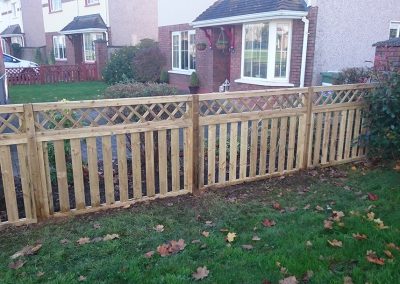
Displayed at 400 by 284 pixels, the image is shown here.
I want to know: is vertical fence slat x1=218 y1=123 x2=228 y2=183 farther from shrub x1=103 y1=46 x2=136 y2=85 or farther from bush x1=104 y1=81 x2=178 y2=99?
shrub x1=103 y1=46 x2=136 y2=85

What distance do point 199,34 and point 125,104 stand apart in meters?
11.8

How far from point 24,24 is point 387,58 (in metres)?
33.9

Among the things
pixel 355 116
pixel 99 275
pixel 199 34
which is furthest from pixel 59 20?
pixel 99 275

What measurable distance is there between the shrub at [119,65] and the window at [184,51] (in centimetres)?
294

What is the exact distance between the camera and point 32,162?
427 centimetres

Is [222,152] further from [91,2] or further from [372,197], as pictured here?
[91,2]

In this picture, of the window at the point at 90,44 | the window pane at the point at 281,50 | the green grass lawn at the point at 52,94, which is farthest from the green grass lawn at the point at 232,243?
the window at the point at 90,44

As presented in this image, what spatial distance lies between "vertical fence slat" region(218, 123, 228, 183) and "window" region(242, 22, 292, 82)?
6975 mm

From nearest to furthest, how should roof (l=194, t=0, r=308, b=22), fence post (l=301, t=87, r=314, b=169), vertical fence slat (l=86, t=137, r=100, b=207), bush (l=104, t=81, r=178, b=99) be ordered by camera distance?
vertical fence slat (l=86, t=137, r=100, b=207) < fence post (l=301, t=87, r=314, b=169) < bush (l=104, t=81, r=178, b=99) < roof (l=194, t=0, r=308, b=22)

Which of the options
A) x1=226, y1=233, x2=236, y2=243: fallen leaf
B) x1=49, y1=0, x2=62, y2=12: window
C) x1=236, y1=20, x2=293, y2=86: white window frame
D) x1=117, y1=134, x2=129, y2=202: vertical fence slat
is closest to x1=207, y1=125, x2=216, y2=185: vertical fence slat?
x1=117, y1=134, x2=129, y2=202: vertical fence slat

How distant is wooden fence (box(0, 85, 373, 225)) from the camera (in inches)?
169

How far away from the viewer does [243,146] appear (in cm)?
554

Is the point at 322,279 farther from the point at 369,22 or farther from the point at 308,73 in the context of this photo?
the point at 369,22

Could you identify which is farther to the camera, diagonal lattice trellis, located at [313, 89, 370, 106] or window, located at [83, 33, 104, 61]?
window, located at [83, 33, 104, 61]
